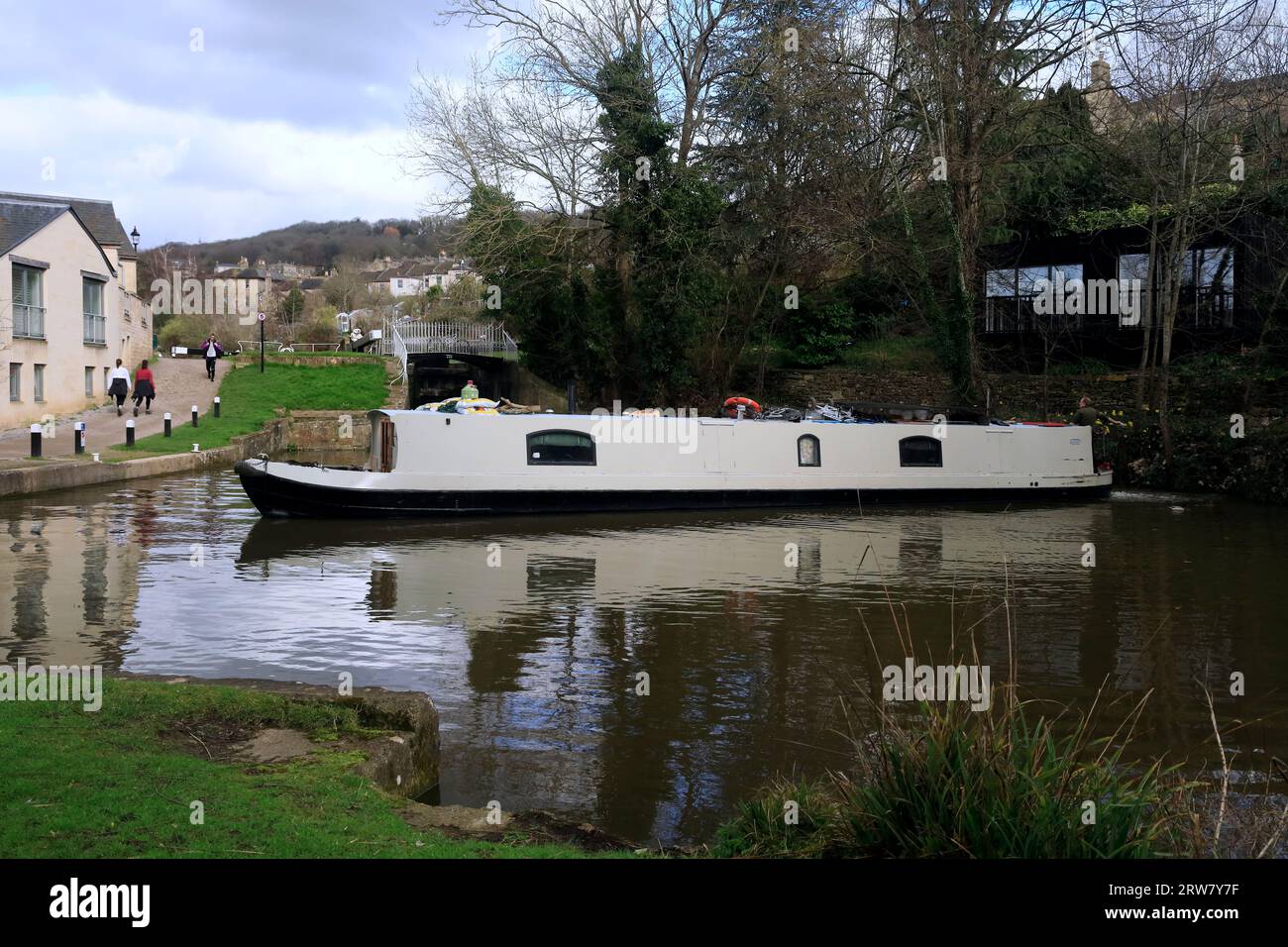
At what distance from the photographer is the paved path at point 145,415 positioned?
2247cm

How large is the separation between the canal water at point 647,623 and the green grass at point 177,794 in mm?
1095

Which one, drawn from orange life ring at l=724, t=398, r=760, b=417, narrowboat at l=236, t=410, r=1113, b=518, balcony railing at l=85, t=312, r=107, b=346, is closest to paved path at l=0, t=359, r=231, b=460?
balcony railing at l=85, t=312, r=107, b=346

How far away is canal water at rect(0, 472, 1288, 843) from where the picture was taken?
6.85 metres

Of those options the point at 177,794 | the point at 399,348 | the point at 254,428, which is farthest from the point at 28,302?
the point at 177,794

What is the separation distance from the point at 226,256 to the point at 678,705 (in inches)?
5662

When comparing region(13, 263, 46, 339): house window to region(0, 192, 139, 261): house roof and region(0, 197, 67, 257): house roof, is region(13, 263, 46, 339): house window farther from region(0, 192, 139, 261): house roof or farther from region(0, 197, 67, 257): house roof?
region(0, 192, 139, 261): house roof

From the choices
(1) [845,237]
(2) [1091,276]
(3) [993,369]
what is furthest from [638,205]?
(2) [1091,276]

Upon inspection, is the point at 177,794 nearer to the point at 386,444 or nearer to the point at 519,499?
the point at 386,444

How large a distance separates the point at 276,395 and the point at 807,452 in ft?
62.2

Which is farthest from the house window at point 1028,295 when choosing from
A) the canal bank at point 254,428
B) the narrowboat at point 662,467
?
the canal bank at point 254,428

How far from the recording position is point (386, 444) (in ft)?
58.2

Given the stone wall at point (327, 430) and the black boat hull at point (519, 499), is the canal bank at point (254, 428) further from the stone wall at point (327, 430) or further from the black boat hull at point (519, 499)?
the black boat hull at point (519, 499)
